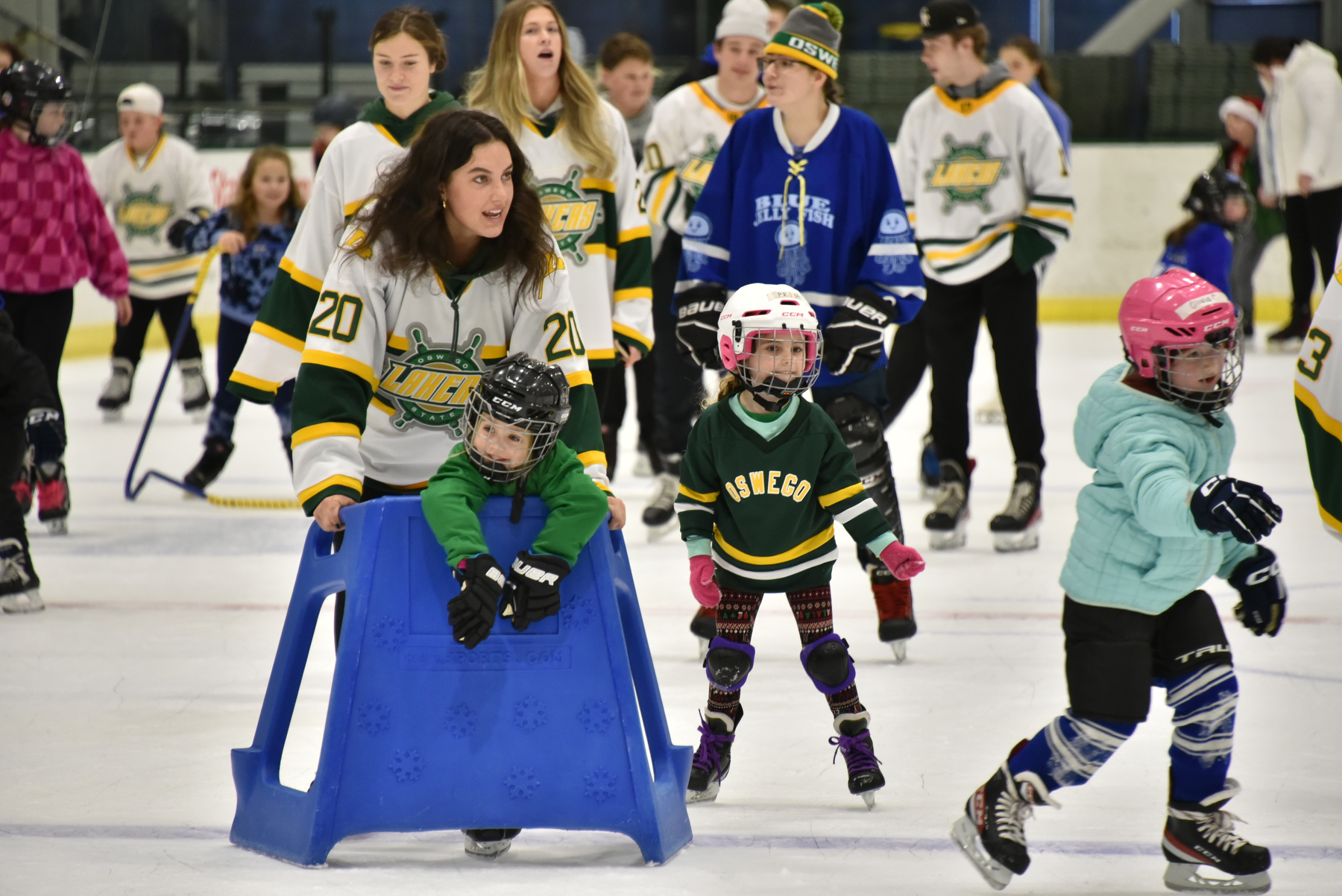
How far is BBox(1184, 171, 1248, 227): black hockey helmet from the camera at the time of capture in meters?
6.91

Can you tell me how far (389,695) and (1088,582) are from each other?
37.5 inches

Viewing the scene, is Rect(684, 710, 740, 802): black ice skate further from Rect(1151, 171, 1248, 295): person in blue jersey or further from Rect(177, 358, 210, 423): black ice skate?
Rect(177, 358, 210, 423): black ice skate

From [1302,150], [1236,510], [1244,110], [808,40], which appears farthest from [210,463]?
[1244,110]

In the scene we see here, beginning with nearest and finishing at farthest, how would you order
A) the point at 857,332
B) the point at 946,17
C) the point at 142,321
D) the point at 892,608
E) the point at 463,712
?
1. the point at 463,712
2. the point at 857,332
3. the point at 892,608
4. the point at 946,17
5. the point at 142,321

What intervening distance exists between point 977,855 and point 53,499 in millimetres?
3601

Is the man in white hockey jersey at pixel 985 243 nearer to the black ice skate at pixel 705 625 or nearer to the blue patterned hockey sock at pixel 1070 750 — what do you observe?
the black ice skate at pixel 705 625

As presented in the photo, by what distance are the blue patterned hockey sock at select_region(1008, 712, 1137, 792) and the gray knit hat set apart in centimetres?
162

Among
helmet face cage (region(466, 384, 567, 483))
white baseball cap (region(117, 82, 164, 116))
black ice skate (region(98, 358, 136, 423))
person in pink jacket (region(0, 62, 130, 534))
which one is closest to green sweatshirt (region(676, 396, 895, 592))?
helmet face cage (region(466, 384, 567, 483))

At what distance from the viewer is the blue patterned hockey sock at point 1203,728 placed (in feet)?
6.95

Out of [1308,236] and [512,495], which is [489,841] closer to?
[512,495]

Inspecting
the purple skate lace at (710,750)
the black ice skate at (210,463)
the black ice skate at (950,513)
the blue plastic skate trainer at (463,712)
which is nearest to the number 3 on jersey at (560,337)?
the blue plastic skate trainer at (463,712)

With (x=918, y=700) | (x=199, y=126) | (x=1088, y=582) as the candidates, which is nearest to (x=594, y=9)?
(x=199, y=126)

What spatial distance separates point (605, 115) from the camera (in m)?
3.63

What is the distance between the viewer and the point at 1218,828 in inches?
83.7
